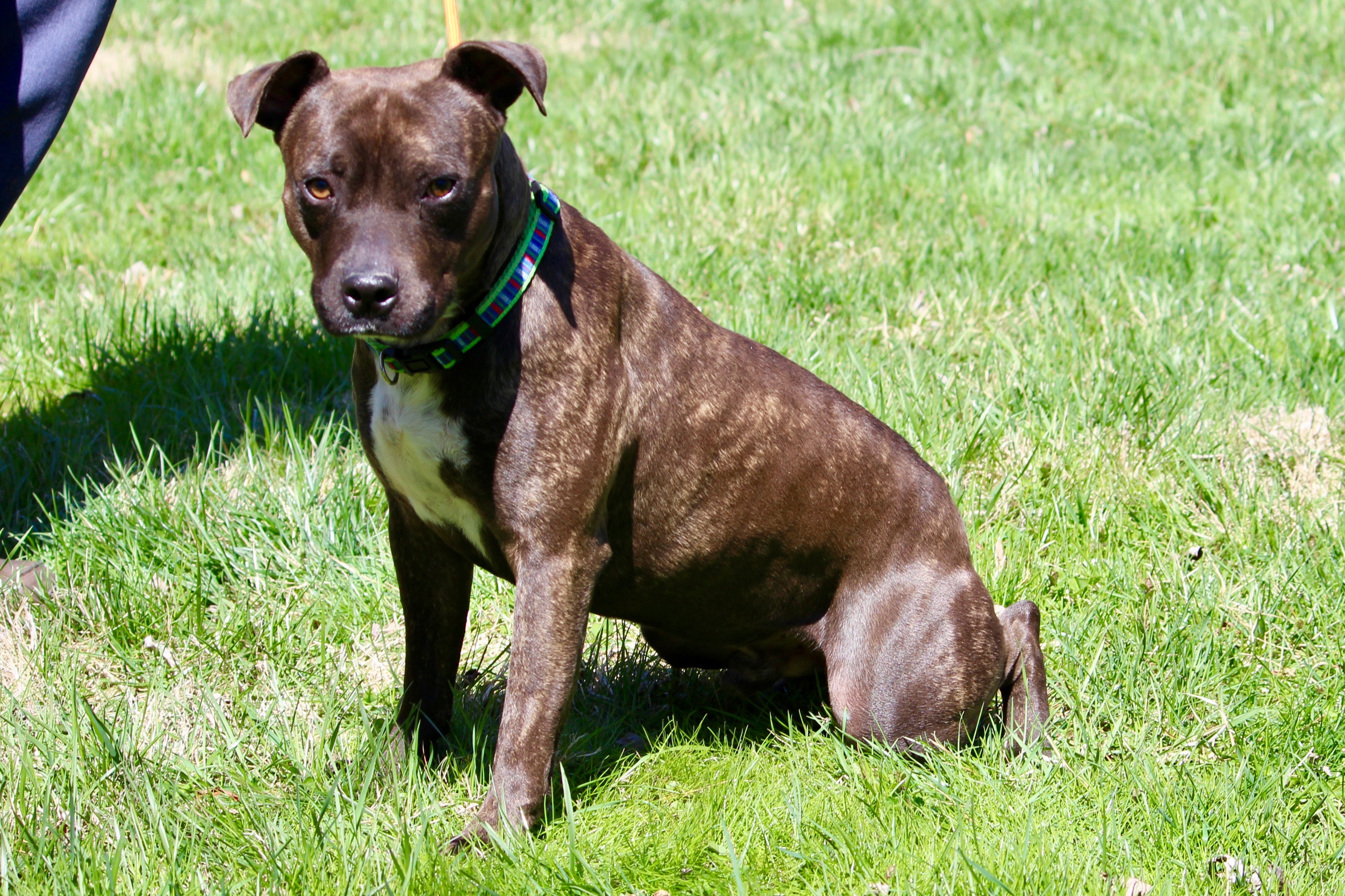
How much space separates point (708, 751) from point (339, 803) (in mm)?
990

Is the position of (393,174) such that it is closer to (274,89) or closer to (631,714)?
A: (274,89)

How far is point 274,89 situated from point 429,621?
1.36 metres

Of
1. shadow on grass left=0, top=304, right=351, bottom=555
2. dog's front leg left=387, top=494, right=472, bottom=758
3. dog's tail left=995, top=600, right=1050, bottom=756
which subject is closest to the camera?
dog's front leg left=387, top=494, right=472, bottom=758

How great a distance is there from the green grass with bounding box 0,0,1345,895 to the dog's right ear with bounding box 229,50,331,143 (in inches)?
57.3

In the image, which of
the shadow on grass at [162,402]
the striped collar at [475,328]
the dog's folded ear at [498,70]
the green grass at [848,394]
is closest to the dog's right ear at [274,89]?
the dog's folded ear at [498,70]

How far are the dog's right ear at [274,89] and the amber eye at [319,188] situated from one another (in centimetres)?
17

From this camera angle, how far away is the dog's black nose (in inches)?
95.5

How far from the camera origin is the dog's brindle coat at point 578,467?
2541 millimetres

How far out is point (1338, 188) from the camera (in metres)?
6.50

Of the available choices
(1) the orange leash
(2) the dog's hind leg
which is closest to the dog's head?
(1) the orange leash

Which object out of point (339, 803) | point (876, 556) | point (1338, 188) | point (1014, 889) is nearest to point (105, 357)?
point (339, 803)

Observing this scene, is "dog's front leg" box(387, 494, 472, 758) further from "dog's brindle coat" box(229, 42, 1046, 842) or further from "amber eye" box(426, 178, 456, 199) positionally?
"amber eye" box(426, 178, 456, 199)

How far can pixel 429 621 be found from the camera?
321 cm

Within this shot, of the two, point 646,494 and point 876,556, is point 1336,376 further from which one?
point 646,494
